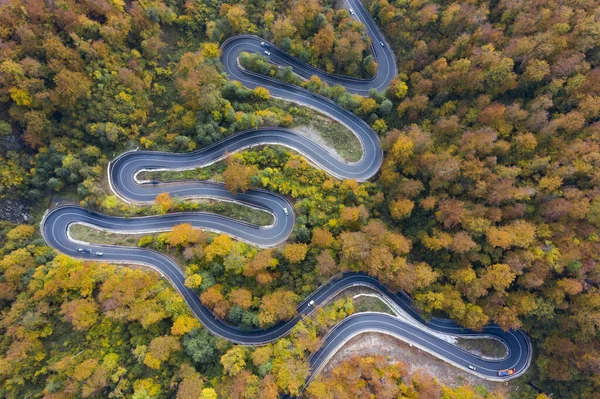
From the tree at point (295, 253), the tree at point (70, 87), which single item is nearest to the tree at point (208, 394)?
the tree at point (295, 253)

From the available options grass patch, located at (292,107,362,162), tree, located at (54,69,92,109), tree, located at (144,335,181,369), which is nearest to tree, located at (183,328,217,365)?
tree, located at (144,335,181,369)

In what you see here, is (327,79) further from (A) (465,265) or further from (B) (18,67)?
(B) (18,67)

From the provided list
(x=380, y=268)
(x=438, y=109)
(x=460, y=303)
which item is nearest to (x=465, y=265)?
(x=460, y=303)

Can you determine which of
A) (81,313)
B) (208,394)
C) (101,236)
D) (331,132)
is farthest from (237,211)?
(208,394)

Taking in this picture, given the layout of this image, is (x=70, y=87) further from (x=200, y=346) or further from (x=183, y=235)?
(x=200, y=346)

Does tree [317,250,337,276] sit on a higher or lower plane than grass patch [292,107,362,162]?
lower

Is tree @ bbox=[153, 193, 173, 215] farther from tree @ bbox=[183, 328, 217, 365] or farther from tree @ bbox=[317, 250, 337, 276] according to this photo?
tree @ bbox=[317, 250, 337, 276]
